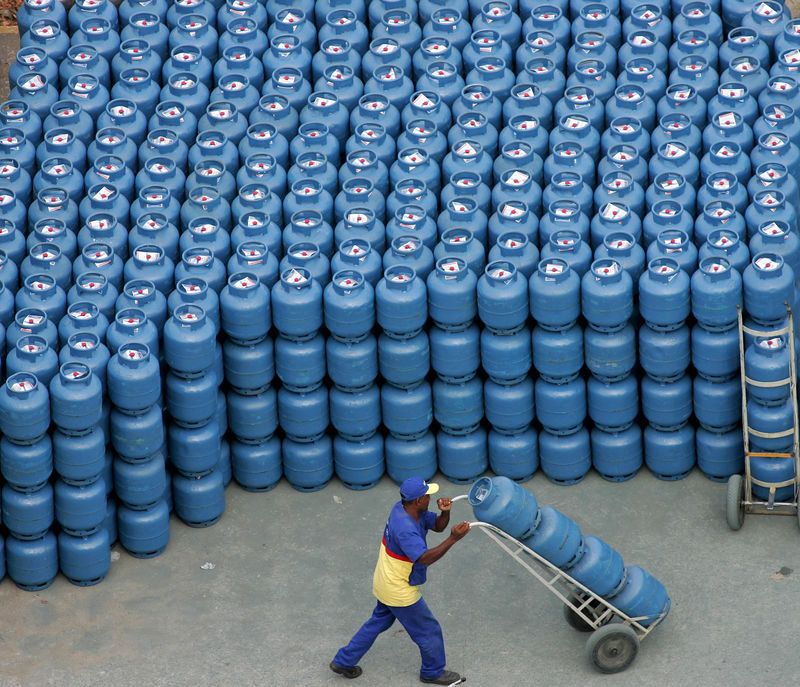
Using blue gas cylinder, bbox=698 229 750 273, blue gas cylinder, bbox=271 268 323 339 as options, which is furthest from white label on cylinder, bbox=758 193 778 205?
blue gas cylinder, bbox=271 268 323 339

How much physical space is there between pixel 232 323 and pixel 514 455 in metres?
2.33

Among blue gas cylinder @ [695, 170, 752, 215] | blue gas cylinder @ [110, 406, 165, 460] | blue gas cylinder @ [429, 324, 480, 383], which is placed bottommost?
blue gas cylinder @ [110, 406, 165, 460]

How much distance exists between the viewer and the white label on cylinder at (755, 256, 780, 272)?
46.6ft

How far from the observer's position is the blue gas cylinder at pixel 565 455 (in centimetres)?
1478

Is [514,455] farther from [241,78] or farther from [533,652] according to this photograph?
[241,78]

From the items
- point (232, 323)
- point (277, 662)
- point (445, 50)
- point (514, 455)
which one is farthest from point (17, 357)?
point (445, 50)

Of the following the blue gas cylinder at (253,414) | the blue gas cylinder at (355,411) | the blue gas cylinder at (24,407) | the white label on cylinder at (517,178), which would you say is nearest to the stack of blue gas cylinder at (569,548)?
the blue gas cylinder at (355,411)

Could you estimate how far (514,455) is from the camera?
1485cm

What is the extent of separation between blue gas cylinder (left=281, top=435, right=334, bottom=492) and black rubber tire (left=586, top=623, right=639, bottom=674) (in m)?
2.85

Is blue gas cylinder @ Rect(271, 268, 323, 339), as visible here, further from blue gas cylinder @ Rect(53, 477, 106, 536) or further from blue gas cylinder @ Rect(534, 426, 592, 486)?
blue gas cylinder @ Rect(534, 426, 592, 486)

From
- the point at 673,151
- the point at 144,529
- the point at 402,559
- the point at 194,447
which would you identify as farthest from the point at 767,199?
the point at 144,529

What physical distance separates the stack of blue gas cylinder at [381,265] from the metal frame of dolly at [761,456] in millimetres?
99

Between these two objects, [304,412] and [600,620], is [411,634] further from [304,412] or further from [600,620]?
[304,412]

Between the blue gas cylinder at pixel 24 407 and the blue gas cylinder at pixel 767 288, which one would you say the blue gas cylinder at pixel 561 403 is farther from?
the blue gas cylinder at pixel 24 407
